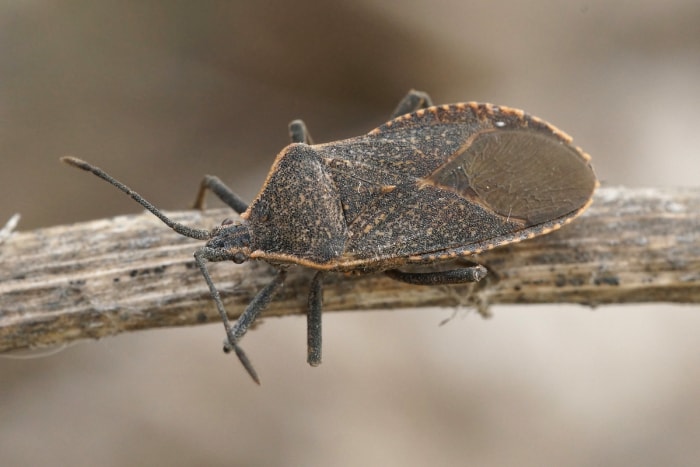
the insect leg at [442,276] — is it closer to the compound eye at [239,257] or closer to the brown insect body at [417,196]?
the brown insect body at [417,196]

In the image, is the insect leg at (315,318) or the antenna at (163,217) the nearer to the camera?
the antenna at (163,217)

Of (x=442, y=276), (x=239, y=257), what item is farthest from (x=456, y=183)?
(x=239, y=257)

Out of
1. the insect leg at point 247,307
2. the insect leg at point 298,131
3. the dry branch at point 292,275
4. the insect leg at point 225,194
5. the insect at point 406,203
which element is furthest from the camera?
the insect leg at point 298,131

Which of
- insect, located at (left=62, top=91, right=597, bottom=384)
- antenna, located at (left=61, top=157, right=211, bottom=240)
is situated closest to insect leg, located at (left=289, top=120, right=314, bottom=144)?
insect, located at (left=62, top=91, right=597, bottom=384)

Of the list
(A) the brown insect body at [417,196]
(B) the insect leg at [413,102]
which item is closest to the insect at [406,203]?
(A) the brown insect body at [417,196]

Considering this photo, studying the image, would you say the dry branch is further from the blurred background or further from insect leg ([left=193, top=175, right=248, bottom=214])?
the blurred background

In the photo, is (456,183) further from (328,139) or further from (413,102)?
(328,139)
